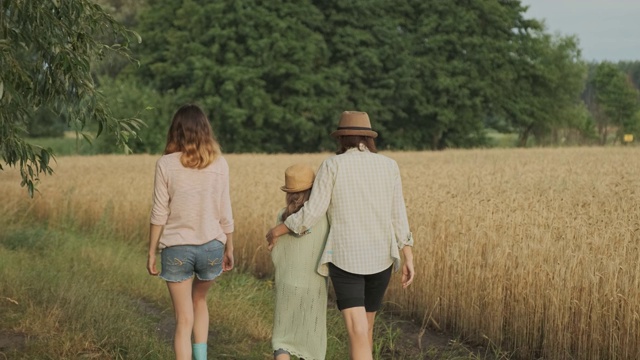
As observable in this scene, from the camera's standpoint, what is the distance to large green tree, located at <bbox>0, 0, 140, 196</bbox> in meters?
5.08

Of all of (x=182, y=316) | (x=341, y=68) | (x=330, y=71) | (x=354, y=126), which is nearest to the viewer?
(x=354, y=126)

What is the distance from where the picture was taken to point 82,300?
25.0ft

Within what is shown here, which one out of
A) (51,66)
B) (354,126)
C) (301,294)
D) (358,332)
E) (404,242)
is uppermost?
(51,66)

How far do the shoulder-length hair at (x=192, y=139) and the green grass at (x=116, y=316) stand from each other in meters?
1.84

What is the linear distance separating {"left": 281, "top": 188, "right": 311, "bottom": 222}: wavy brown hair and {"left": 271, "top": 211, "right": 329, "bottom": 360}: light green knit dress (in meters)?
0.15

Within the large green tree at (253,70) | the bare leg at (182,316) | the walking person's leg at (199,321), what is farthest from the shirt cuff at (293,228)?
the large green tree at (253,70)

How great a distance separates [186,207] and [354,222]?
110cm

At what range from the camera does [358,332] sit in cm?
486

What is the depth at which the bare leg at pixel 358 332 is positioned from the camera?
191 inches

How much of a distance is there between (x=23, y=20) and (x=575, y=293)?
467 cm

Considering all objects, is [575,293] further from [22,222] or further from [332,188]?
[22,222]

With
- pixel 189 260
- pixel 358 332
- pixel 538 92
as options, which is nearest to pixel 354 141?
pixel 358 332

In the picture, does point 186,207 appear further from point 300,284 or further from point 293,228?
point 300,284

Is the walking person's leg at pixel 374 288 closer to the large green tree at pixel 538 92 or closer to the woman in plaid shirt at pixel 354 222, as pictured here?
the woman in plaid shirt at pixel 354 222
